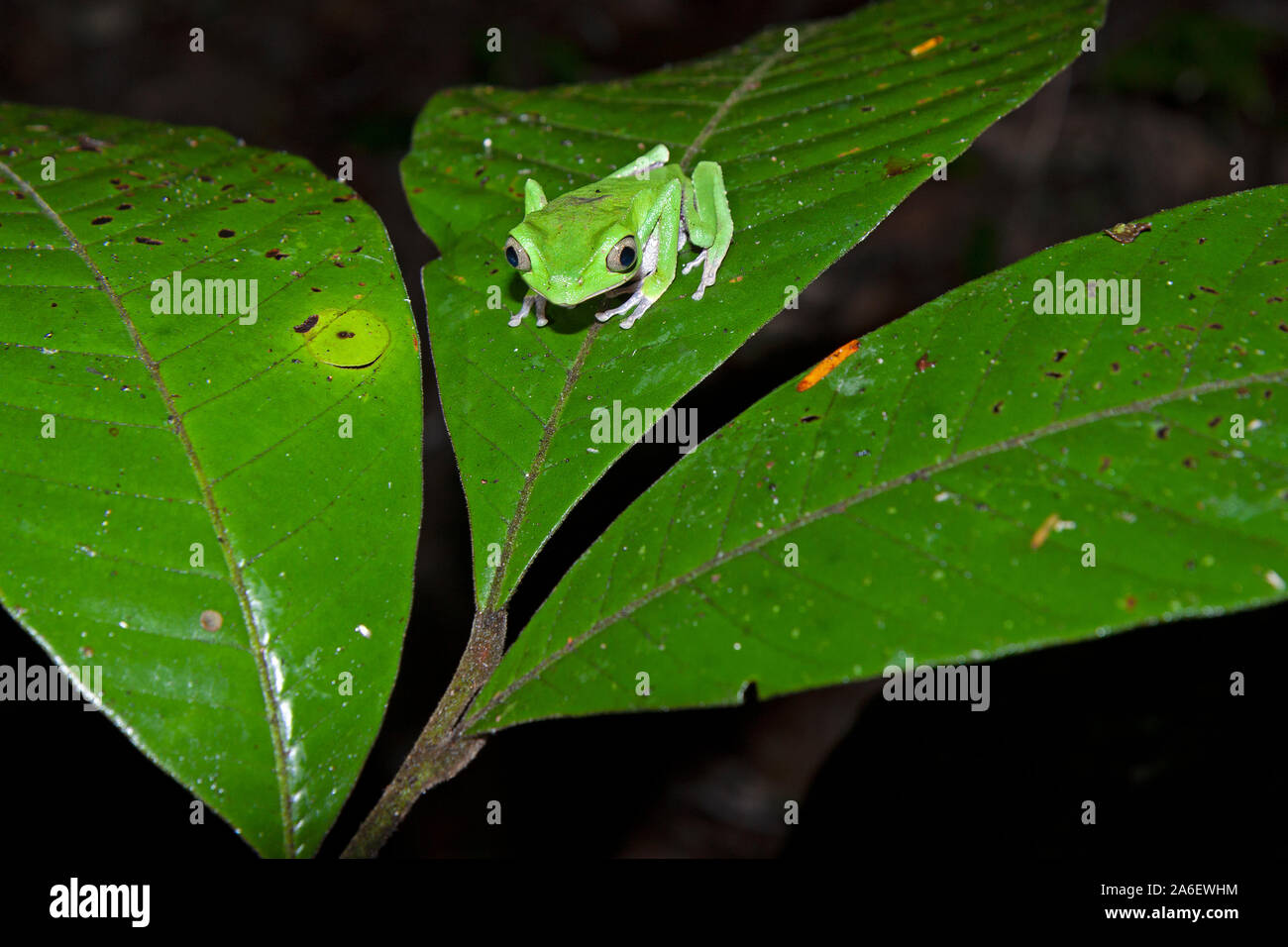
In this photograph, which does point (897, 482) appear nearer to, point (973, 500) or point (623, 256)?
point (973, 500)

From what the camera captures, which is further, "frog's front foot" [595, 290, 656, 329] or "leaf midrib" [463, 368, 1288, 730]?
"frog's front foot" [595, 290, 656, 329]

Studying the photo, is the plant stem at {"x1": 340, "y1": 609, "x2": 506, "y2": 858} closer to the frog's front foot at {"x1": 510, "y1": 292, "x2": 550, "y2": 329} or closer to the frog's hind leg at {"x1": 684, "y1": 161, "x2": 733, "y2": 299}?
the frog's front foot at {"x1": 510, "y1": 292, "x2": 550, "y2": 329}

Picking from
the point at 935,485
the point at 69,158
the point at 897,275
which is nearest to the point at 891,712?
the point at 935,485

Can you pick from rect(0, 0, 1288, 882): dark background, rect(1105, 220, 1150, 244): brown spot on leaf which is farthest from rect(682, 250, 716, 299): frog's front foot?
rect(0, 0, 1288, 882): dark background

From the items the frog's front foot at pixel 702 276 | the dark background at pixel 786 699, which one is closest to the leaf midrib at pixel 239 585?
the dark background at pixel 786 699

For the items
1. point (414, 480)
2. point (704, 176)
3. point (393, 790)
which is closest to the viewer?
point (393, 790)

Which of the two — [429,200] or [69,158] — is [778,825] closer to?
[429,200]

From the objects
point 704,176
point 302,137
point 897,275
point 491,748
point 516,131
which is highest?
point 302,137

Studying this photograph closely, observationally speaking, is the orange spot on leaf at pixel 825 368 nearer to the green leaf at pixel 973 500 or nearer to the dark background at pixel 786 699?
the green leaf at pixel 973 500
